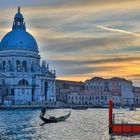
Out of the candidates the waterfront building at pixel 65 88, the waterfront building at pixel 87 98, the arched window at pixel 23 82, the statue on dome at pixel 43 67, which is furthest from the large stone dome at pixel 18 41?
the waterfront building at pixel 65 88

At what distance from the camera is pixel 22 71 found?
97062 millimetres

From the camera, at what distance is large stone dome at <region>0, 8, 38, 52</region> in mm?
98625

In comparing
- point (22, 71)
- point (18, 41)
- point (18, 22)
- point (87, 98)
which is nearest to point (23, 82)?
point (22, 71)

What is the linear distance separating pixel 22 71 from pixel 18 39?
22.0ft

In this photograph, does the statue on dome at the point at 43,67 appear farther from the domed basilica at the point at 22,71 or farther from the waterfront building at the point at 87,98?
the waterfront building at the point at 87,98

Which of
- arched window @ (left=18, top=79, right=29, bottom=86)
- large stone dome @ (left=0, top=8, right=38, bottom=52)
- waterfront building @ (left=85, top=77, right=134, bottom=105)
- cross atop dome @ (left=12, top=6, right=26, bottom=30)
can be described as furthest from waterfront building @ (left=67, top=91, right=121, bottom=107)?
arched window @ (left=18, top=79, right=29, bottom=86)

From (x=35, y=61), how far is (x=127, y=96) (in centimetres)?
4040

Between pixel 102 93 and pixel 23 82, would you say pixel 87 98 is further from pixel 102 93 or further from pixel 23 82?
pixel 23 82

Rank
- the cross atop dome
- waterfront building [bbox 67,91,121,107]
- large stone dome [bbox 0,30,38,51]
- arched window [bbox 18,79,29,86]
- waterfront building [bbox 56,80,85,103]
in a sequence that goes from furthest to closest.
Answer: waterfront building [bbox 56,80,85,103]
waterfront building [bbox 67,91,121,107]
the cross atop dome
large stone dome [bbox 0,30,38,51]
arched window [bbox 18,79,29,86]

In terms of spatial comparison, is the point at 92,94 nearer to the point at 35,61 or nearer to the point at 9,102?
the point at 35,61

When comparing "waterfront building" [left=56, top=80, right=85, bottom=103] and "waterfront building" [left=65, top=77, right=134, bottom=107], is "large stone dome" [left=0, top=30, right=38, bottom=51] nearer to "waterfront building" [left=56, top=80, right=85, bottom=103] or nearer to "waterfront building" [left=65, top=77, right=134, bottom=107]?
"waterfront building" [left=65, top=77, right=134, bottom=107]

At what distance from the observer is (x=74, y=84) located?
13338cm

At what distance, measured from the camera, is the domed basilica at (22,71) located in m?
94.1

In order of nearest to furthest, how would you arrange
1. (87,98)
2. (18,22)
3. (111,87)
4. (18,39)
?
(18,39) < (18,22) < (87,98) < (111,87)
